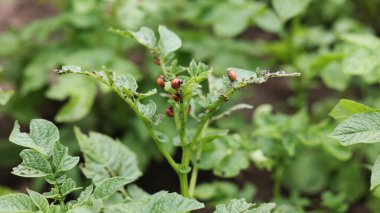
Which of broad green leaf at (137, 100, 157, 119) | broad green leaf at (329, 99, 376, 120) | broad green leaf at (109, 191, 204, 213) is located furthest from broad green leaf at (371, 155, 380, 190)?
broad green leaf at (137, 100, 157, 119)

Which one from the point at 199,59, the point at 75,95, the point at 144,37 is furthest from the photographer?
the point at 199,59

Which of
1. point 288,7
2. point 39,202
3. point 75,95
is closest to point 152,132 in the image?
point 39,202

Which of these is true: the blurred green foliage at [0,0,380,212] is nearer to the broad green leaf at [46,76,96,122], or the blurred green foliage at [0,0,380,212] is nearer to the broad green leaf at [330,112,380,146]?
the broad green leaf at [46,76,96,122]

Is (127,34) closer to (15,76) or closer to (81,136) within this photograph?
(81,136)

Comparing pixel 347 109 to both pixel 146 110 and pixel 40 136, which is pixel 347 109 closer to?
pixel 146 110

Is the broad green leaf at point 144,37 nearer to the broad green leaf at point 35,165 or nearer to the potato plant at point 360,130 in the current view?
the broad green leaf at point 35,165

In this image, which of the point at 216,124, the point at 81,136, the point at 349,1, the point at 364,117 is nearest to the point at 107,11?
the point at 216,124
